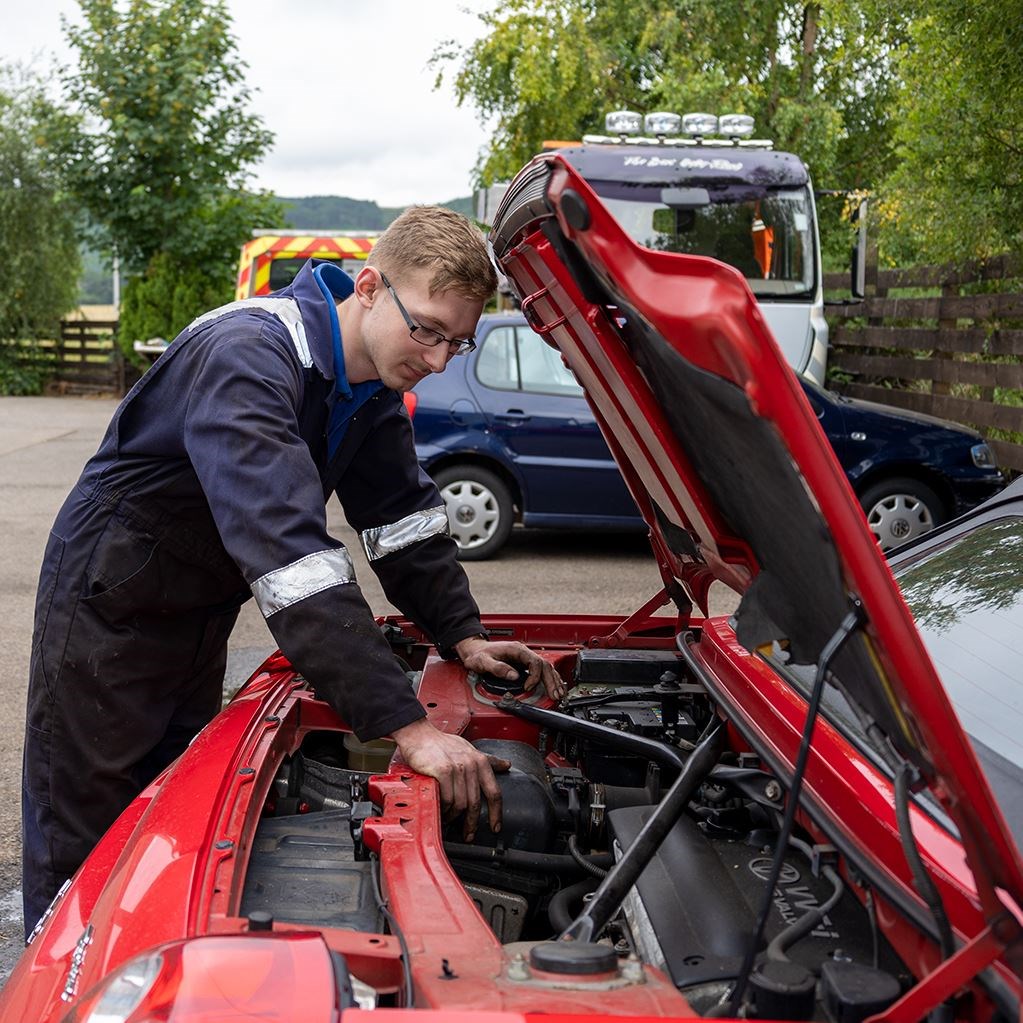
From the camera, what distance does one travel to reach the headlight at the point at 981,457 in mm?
7387

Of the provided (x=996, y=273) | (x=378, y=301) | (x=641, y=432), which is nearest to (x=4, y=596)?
(x=378, y=301)

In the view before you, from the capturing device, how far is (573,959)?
4.55 feet

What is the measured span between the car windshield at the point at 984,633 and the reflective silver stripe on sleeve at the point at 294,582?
1039 mm

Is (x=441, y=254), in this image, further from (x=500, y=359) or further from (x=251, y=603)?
(x=500, y=359)

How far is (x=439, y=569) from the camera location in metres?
2.84

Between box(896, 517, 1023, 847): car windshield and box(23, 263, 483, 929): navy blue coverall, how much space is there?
924 millimetres

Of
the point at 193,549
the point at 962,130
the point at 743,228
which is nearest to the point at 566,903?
the point at 193,549

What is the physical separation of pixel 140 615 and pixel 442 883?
120 cm

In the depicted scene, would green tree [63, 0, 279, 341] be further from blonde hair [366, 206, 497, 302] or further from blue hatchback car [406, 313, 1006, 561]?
blonde hair [366, 206, 497, 302]

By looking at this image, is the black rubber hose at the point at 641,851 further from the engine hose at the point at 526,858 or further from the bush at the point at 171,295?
the bush at the point at 171,295

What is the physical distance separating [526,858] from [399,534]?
981mm

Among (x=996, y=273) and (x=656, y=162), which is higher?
(x=656, y=162)

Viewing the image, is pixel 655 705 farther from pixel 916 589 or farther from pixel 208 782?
pixel 208 782

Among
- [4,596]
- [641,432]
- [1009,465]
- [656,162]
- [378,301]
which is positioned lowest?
[4,596]
